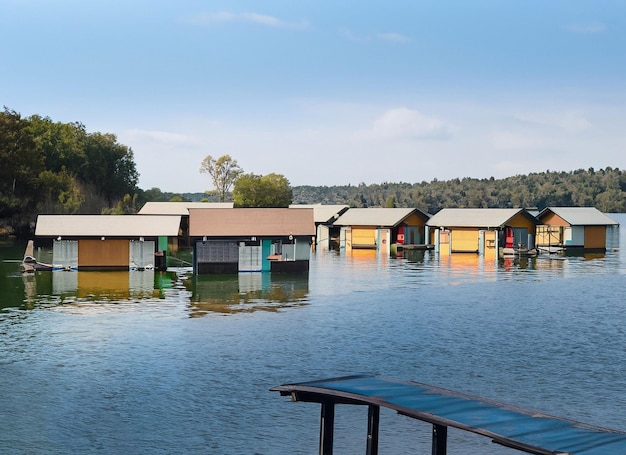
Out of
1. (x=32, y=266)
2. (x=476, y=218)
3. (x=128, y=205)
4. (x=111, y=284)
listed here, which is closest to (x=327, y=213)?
(x=476, y=218)

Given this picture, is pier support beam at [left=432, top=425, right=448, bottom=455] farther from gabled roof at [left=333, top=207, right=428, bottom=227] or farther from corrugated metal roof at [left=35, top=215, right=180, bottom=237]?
gabled roof at [left=333, top=207, right=428, bottom=227]

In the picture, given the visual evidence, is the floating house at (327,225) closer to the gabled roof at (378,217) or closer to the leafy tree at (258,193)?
the gabled roof at (378,217)

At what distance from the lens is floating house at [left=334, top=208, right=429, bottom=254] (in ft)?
352

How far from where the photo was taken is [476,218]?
10056 centimetres

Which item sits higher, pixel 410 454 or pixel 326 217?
pixel 326 217

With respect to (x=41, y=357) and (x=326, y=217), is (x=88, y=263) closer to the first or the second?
(x=41, y=357)

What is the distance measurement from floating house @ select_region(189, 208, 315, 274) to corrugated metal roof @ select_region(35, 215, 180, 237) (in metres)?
2.83

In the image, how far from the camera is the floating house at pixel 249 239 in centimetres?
6488

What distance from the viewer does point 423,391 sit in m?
15.4

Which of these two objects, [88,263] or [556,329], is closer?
→ [556,329]

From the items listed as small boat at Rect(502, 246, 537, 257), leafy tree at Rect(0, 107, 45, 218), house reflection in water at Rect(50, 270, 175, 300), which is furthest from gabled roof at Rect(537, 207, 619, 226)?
leafy tree at Rect(0, 107, 45, 218)

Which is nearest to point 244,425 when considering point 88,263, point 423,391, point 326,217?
point 423,391

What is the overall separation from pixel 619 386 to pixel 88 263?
49190 mm

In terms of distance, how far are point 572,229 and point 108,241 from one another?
2395 inches
